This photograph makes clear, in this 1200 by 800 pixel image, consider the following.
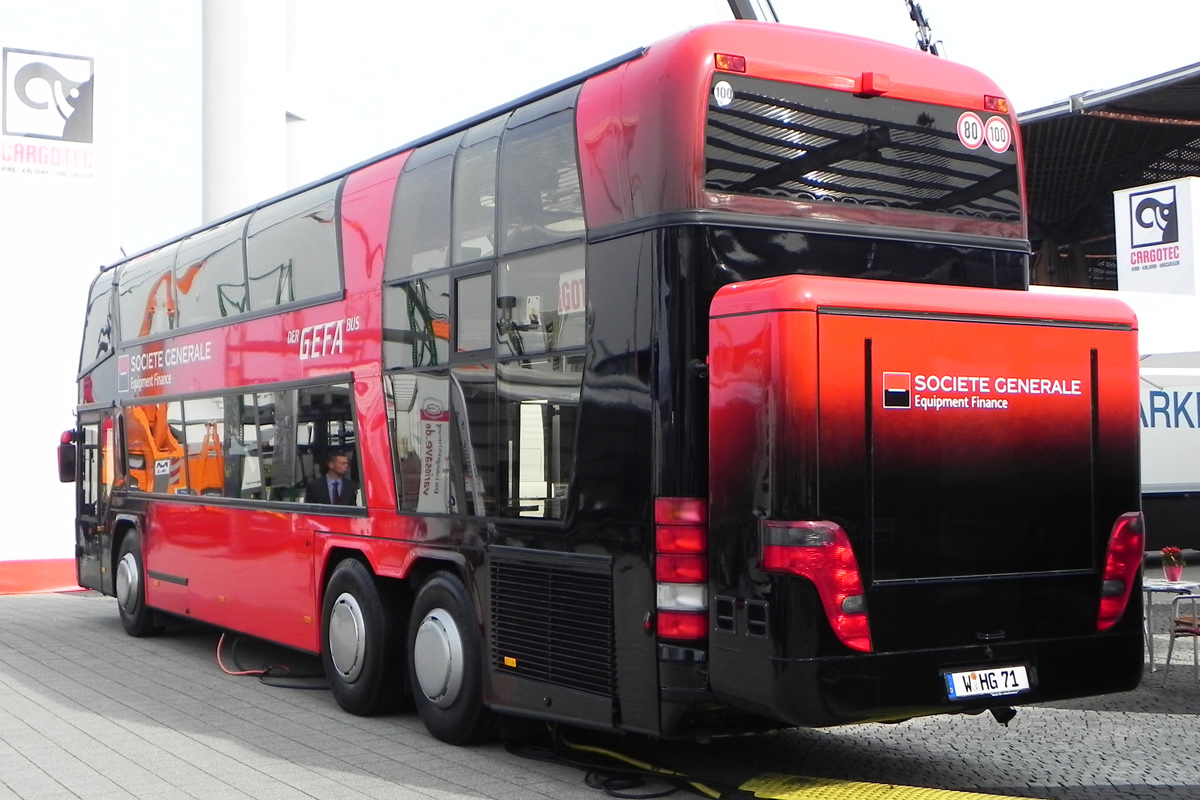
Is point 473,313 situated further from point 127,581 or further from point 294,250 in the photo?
point 127,581

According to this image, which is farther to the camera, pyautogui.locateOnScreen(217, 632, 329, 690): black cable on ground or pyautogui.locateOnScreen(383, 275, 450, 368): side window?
pyautogui.locateOnScreen(217, 632, 329, 690): black cable on ground

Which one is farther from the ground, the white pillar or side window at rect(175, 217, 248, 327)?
the white pillar

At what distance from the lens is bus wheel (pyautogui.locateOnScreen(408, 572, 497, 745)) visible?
7551mm

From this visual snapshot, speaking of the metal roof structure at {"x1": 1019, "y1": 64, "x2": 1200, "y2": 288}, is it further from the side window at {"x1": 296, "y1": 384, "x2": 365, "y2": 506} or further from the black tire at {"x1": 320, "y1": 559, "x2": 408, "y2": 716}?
the black tire at {"x1": 320, "y1": 559, "x2": 408, "y2": 716}

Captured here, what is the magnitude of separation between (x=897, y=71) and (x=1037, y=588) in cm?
253

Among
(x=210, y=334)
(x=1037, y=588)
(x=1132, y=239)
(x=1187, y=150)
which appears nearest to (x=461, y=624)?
(x=1037, y=588)

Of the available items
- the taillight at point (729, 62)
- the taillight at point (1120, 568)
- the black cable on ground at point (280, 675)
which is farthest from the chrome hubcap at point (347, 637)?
the taillight at point (1120, 568)

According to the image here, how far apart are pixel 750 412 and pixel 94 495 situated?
10.4 meters

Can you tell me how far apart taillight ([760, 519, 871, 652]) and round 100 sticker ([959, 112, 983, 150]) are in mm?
2352

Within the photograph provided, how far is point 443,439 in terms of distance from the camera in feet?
25.7

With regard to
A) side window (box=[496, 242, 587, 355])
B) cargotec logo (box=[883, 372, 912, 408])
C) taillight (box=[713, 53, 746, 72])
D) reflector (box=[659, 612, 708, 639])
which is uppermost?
taillight (box=[713, 53, 746, 72])

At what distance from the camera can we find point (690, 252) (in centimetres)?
Answer: 613

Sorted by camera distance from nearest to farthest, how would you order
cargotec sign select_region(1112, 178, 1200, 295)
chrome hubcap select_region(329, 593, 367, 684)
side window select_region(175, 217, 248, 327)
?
1. chrome hubcap select_region(329, 593, 367, 684)
2. side window select_region(175, 217, 248, 327)
3. cargotec sign select_region(1112, 178, 1200, 295)

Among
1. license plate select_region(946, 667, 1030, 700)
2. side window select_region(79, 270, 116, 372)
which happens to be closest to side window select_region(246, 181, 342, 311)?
side window select_region(79, 270, 116, 372)
